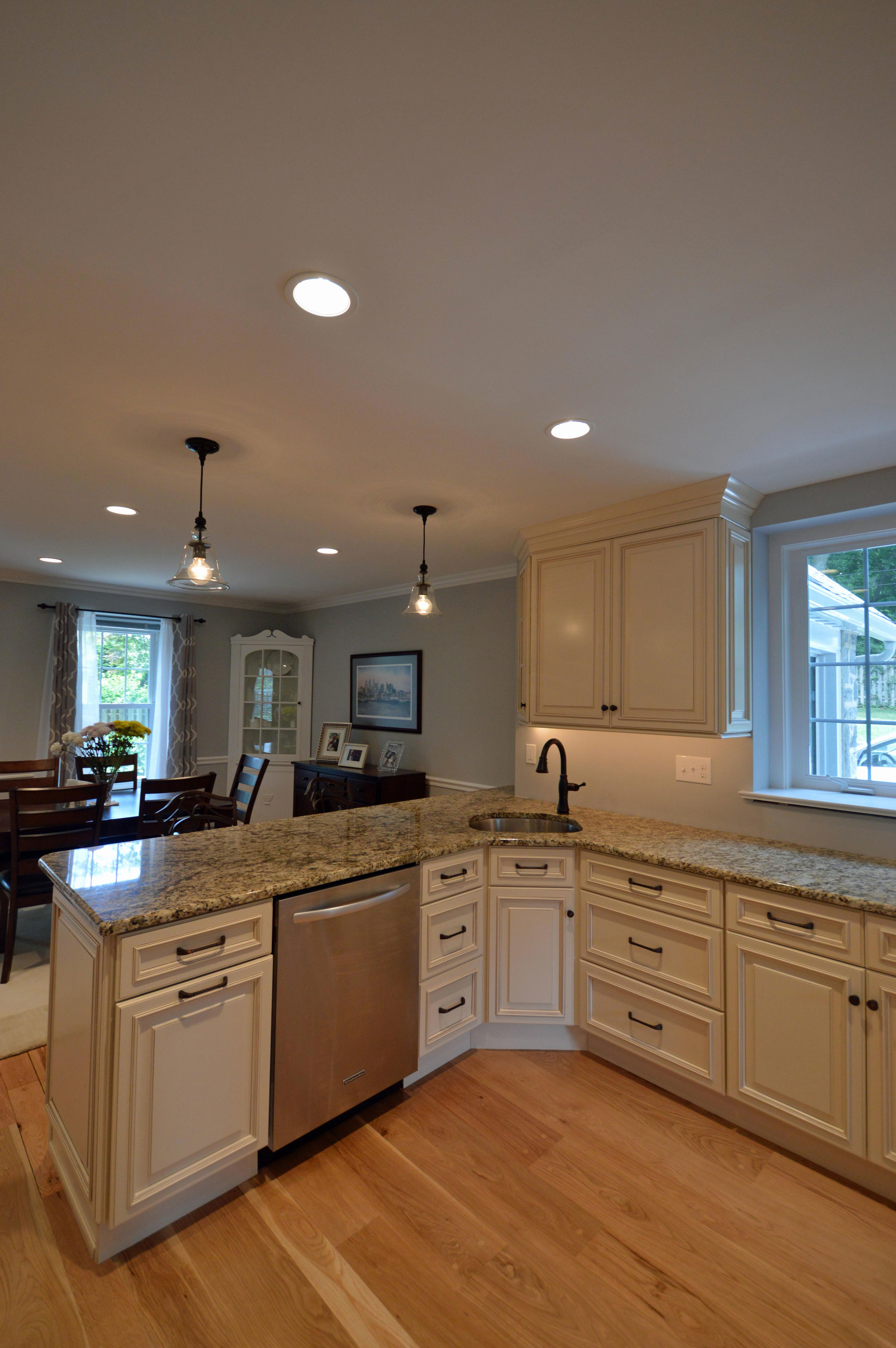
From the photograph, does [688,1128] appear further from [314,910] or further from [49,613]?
[49,613]

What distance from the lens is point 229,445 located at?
226 cm

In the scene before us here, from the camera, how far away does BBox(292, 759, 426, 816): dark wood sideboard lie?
460 cm

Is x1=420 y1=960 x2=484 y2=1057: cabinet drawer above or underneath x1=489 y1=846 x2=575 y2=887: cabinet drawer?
underneath

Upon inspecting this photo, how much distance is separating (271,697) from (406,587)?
204 centimetres

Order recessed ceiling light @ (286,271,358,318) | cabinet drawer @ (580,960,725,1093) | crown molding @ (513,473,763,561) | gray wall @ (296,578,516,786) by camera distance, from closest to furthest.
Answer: recessed ceiling light @ (286,271,358,318)
cabinet drawer @ (580,960,725,1093)
crown molding @ (513,473,763,561)
gray wall @ (296,578,516,786)

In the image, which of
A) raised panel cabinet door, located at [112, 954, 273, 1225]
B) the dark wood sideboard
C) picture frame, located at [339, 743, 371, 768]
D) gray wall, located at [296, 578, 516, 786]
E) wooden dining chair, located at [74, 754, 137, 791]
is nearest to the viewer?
raised panel cabinet door, located at [112, 954, 273, 1225]

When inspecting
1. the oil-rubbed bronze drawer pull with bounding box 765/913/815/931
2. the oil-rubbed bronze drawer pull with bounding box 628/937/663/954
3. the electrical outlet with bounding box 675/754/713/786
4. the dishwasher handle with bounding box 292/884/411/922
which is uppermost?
the electrical outlet with bounding box 675/754/713/786

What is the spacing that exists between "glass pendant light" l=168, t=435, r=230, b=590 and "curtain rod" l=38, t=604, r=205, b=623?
11.8ft

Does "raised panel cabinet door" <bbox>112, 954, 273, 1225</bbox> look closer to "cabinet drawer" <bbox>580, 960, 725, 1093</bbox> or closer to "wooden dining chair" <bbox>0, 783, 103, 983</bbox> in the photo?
→ "cabinet drawer" <bbox>580, 960, 725, 1093</bbox>

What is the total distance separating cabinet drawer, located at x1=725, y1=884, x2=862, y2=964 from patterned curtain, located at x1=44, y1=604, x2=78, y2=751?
5125mm

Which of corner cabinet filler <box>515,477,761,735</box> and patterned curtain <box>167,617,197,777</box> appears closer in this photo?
corner cabinet filler <box>515,477,761,735</box>

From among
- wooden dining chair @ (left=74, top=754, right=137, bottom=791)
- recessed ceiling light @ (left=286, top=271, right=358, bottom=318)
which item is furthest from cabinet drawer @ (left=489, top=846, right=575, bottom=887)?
wooden dining chair @ (left=74, top=754, right=137, bottom=791)

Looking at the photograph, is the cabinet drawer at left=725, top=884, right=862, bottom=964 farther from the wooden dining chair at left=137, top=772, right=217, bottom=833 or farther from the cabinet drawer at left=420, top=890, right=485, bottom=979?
the wooden dining chair at left=137, top=772, right=217, bottom=833

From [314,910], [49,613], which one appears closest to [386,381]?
[314,910]
